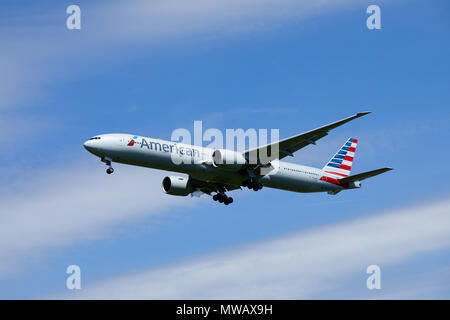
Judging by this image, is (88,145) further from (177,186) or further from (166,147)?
(177,186)

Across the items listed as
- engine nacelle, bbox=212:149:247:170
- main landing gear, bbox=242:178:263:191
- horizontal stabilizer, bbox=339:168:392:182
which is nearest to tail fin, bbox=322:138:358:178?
horizontal stabilizer, bbox=339:168:392:182

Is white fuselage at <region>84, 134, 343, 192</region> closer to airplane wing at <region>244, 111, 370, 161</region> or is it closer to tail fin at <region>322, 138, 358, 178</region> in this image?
airplane wing at <region>244, 111, 370, 161</region>

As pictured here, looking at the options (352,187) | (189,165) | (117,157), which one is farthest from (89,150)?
(352,187)

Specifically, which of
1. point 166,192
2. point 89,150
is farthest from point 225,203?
point 89,150

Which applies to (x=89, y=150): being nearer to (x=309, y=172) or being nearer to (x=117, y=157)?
(x=117, y=157)

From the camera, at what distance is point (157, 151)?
56.2 metres

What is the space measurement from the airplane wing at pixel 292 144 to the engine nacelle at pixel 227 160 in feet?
2.52

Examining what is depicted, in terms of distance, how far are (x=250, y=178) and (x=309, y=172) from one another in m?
6.05

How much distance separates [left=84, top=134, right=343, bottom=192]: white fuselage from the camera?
5556 cm

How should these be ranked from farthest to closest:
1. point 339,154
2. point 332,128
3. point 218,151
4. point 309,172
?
point 339,154, point 309,172, point 218,151, point 332,128

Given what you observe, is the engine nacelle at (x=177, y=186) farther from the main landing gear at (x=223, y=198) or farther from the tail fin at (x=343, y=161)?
the tail fin at (x=343, y=161)

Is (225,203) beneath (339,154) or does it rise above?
beneath

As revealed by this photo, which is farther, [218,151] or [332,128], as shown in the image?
[218,151]

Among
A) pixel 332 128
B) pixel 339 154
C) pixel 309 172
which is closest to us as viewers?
pixel 332 128
